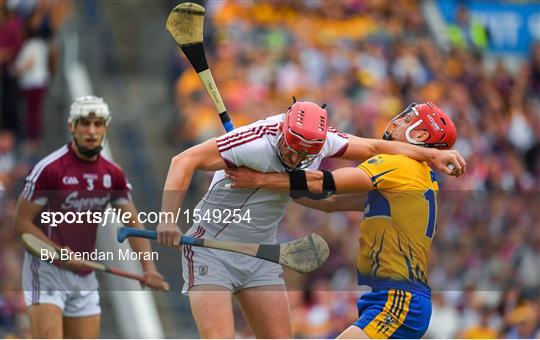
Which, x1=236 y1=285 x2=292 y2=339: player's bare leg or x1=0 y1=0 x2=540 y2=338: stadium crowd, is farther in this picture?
x1=0 y1=0 x2=540 y2=338: stadium crowd

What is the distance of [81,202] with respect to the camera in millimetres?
9195

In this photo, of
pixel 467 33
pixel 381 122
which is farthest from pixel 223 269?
pixel 467 33

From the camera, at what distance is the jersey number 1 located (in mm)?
8188

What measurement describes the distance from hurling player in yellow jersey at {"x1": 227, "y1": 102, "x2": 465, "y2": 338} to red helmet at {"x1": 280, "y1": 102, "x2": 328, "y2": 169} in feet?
0.65

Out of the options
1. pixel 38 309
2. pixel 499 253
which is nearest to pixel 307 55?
pixel 499 253

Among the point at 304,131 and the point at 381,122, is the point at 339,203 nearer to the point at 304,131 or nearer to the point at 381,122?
the point at 304,131

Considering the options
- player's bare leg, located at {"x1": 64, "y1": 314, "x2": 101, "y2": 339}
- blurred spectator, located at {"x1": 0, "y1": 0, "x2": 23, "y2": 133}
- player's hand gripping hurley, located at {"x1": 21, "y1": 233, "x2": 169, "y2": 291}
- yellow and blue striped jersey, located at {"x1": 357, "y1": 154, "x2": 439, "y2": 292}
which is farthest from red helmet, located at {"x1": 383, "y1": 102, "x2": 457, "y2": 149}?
blurred spectator, located at {"x1": 0, "y1": 0, "x2": 23, "y2": 133}

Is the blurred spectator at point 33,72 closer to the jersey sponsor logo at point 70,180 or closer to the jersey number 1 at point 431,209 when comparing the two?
the jersey sponsor logo at point 70,180

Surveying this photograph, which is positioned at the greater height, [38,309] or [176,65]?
[176,65]

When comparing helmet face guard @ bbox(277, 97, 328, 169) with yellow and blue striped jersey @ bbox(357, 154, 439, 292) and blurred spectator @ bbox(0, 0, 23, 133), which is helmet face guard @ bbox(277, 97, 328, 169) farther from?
blurred spectator @ bbox(0, 0, 23, 133)

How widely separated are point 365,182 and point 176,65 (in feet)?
26.0

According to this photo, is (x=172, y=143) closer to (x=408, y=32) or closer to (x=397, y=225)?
(x=408, y=32)

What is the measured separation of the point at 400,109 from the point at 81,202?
7.35m

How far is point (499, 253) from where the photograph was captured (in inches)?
521
